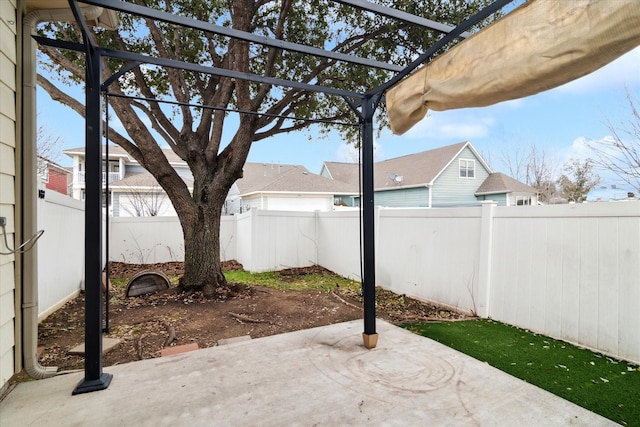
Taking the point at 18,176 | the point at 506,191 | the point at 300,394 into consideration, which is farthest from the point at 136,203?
the point at 506,191

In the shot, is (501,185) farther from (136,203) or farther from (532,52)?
(136,203)

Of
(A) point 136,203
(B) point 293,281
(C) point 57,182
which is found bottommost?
(B) point 293,281

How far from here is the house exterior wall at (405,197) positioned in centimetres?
1451

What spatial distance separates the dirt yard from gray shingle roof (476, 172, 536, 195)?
37.4 feet

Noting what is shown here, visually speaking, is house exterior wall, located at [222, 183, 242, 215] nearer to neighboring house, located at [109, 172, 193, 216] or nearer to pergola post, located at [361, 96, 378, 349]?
neighboring house, located at [109, 172, 193, 216]

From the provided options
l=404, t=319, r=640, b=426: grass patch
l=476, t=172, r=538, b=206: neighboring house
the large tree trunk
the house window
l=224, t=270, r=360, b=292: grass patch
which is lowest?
l=224, t=270, r=360, b=292: grass patch

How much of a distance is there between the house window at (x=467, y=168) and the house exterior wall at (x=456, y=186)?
14 centimetres

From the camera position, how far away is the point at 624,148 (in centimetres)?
684

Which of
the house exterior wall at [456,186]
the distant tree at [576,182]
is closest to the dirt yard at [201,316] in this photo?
the house exterior wall at [456,186]

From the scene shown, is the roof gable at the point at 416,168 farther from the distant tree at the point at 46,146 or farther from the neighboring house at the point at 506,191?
the distant tree at the point at 46,146

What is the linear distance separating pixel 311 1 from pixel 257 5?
2.91 ft

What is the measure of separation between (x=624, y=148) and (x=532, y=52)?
24.7 feet

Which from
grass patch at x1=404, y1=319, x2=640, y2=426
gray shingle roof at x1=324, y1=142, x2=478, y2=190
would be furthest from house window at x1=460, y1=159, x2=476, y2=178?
grass patch at x1=404, y1=319, x2=640, y2=426

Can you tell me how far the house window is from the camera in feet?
48.9
